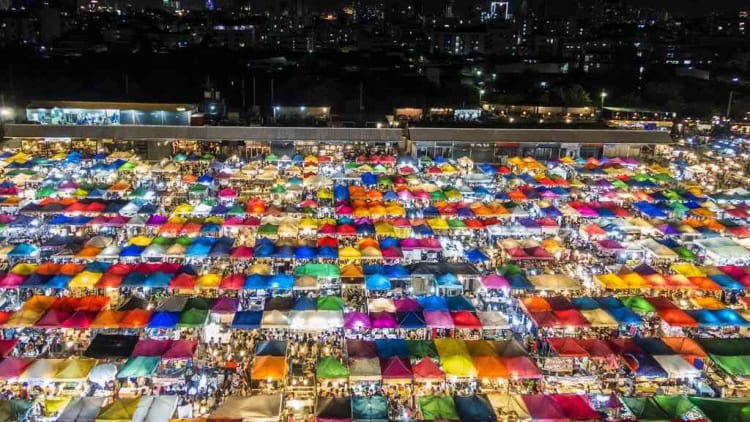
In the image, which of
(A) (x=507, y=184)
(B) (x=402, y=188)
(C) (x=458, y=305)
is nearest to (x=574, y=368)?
(C) (x=458, y=305)

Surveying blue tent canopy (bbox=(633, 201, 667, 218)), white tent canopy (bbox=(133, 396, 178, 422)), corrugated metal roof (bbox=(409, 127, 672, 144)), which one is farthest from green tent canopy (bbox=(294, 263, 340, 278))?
corrugated metal roof (bbox=(409, 127, 672, 144))

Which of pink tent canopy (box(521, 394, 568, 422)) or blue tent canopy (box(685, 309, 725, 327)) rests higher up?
blue tent canopy (box(685, 309, 725, 327))

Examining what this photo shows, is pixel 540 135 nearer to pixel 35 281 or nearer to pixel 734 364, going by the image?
pixel 734 364

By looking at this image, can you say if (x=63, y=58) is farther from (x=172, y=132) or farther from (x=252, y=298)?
(x=252, y=298)

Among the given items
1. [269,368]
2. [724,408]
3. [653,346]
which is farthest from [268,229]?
[724,408]

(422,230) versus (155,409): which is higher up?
(422,230)

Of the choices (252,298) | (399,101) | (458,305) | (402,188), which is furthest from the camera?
(399,101)

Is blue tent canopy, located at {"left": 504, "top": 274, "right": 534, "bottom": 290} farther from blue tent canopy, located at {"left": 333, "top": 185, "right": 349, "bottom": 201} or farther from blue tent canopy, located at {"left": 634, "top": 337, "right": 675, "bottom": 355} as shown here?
blue tent canopy, located at {"left": 333, "top": 185, "right": 349, "bottom": 201}
